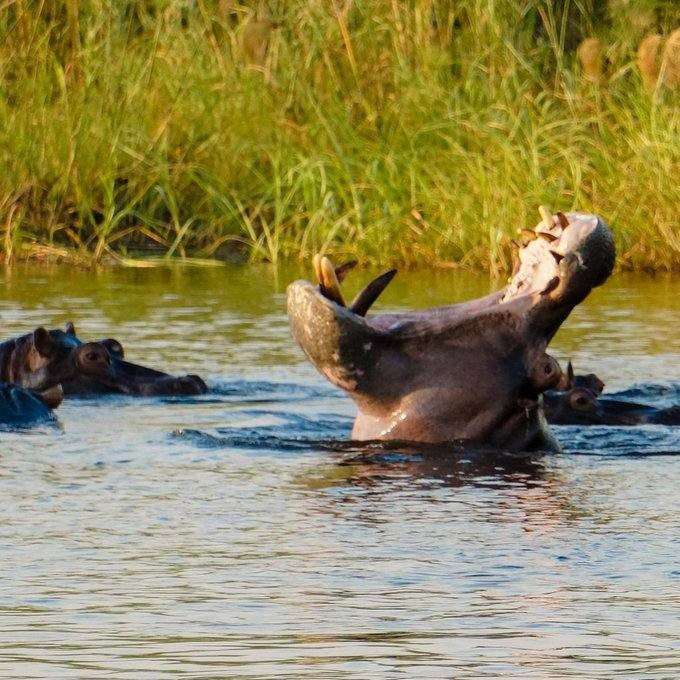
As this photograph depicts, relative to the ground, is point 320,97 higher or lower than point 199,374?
higher

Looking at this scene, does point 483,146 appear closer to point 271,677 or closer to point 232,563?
point 232,563

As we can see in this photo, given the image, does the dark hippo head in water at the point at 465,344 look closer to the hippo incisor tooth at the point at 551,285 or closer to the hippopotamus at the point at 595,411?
the hippo incisor tooth at the point at 551,285

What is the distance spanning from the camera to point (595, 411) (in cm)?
643

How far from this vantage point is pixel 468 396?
17.7 ft

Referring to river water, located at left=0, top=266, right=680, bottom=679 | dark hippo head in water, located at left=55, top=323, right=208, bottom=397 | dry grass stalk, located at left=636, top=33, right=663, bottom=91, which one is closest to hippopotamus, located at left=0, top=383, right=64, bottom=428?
river water, located at left=0, top=266, right=680, bottom=679

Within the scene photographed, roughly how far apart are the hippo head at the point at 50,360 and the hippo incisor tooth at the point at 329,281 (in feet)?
5.16

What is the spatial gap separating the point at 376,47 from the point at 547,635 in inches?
431

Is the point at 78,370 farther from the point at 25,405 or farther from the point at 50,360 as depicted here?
the point at 25,405

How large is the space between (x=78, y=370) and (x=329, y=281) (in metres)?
1.85

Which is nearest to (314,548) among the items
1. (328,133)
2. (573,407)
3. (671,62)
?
(573,407)

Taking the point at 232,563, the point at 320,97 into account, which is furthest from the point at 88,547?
the point at 320,97

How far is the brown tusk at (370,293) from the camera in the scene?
17.5 feet

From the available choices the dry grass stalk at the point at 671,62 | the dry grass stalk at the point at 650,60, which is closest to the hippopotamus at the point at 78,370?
the dry grass stalk at the point at 671,62

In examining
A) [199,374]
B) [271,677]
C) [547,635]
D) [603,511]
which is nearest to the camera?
[271,677]
